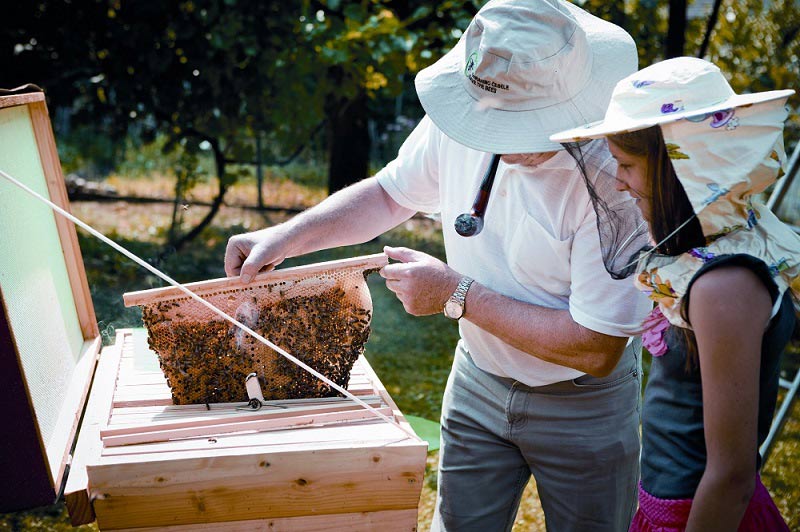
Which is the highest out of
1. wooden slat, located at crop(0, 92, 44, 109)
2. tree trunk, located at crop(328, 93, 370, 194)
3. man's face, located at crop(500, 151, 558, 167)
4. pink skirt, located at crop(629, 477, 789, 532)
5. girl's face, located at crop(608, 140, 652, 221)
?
wooden slat, located at crop(0, 92, 44, 109)

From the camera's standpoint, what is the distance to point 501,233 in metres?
1.91

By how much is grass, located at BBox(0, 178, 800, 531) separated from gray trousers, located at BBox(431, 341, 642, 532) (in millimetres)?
1435

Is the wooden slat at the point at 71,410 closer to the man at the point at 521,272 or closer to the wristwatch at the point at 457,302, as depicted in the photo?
the man at the point at 521,272

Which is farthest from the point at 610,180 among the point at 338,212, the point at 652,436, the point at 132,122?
the point at 132,122

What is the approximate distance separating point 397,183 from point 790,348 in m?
5.30

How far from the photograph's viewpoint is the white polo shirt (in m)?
1.73

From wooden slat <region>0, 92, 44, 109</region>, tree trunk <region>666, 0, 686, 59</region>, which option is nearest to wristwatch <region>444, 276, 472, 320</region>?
wooden slat <region>0, 92, 44, 109</region>

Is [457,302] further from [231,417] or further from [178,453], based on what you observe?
[178,453]

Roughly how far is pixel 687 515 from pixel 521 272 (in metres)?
0.66

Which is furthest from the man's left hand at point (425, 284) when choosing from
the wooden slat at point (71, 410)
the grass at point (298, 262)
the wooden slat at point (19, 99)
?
the grass at point (298, 262)

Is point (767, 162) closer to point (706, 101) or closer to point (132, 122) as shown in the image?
point (706, 101)

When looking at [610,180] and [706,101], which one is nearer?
[706,101]

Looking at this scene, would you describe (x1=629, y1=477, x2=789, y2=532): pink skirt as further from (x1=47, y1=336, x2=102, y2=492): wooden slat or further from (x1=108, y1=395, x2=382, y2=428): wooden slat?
(x1=47, y1=336, x2=102, y2=492): wooden slat

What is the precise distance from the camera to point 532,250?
1827 mm
